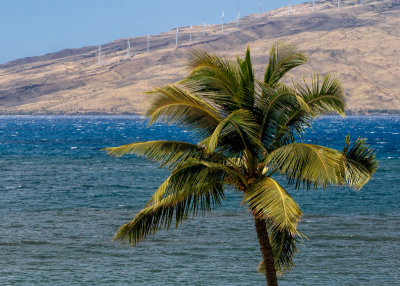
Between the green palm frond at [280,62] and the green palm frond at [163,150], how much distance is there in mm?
3113

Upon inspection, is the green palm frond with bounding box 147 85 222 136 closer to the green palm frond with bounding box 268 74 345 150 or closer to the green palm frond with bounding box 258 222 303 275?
the green palm frond with bounding box 268 74 345 150

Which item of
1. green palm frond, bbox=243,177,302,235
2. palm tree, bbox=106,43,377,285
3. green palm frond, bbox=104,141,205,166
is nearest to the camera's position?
green palm frond, bbox=243,177,302,235

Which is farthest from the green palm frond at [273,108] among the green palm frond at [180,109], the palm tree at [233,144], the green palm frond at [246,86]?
the green palm frond at [180,109]

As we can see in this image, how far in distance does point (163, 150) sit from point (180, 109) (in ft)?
3.91

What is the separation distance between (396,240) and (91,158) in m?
74.7

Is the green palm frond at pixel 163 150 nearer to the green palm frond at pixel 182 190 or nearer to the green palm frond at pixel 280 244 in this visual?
the green palm frond at pixel 182 190

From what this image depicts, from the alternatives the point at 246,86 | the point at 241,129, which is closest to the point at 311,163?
the point at 241,129

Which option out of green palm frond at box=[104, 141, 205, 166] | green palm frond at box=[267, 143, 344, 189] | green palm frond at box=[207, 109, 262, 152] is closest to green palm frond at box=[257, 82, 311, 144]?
green palm frond at box=[207, 109, 262, 152]

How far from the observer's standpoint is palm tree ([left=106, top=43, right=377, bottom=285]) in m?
18.0

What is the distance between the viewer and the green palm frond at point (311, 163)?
16.3 metres

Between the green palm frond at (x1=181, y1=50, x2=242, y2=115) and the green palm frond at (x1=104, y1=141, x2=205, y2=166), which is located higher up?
the green palm frond at (x1=181, y1=50, x2=242, y2=115)

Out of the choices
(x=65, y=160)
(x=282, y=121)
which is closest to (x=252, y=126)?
(x=282, y=121)

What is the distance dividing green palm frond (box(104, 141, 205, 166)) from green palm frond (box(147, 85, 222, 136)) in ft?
2.15

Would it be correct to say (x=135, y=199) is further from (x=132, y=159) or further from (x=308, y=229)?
(x=132, y=159)
